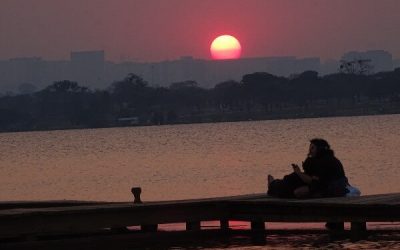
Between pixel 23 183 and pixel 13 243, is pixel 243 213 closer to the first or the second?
pixel 13 243

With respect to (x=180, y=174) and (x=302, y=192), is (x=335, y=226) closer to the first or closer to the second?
(x=302, y=192)

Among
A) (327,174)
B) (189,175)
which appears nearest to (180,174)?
(189,175)

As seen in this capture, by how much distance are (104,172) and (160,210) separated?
170ft

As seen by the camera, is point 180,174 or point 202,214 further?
point 180,174

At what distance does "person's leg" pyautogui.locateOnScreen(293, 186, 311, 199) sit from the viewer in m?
19.1

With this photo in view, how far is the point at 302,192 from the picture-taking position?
62.7 feet

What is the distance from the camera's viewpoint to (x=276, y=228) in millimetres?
22969

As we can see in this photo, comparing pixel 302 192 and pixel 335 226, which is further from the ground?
pixel 302 192

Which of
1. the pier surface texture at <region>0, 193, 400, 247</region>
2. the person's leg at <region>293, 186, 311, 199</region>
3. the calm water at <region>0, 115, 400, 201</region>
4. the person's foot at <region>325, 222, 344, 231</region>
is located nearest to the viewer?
the pier surface texture at <region>0, 193, 400, 247</region>

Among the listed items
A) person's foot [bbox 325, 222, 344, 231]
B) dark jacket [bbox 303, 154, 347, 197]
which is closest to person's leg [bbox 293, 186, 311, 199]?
dark jacket [bbox 303, 154, 347, 197]

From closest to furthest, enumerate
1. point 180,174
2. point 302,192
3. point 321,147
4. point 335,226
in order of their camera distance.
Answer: point 321,147
point 302,192
point 335,226
point 180,174

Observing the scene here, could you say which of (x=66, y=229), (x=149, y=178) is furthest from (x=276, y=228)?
(x=149, y=178)

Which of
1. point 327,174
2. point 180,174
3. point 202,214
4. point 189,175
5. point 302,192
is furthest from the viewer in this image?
point 180,174

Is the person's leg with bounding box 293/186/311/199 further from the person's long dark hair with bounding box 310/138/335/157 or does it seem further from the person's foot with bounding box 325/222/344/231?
the person's foot with bounding box 325/222/344/231
